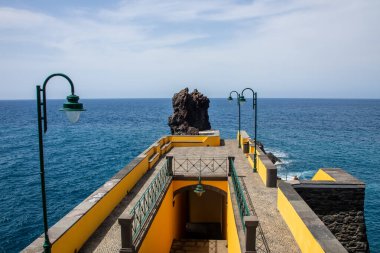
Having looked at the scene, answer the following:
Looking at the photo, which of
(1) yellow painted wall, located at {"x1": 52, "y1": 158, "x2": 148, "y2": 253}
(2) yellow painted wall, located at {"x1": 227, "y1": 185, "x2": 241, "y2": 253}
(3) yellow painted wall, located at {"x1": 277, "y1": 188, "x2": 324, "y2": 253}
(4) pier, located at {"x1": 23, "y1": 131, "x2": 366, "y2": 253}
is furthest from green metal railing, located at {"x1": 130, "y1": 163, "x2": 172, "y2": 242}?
(3) yellow painted wall, located at {"x1": 277, "y1": 188, "x2": 324, "y2": 253}

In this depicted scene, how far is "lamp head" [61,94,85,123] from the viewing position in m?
5.91

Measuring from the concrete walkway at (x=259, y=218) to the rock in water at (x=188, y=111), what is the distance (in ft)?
108

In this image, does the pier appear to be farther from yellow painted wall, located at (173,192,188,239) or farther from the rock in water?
the rock in water

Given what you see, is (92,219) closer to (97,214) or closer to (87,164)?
(97,214)

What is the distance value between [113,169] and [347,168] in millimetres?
29038

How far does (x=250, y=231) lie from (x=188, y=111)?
4344 cm

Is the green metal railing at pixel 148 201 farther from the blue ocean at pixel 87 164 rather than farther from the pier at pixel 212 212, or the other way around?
the blue ocean at pixel 87 164

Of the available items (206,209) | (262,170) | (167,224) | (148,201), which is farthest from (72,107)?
(206,209)

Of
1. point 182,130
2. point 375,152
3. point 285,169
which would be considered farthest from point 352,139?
point 182,130

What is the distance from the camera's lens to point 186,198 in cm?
1953

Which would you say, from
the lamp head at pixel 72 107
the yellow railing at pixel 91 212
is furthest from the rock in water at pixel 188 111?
the lamp head at pixel 72 107

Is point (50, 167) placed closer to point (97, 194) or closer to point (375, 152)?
point (97, 194)

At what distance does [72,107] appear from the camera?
592 centimetres

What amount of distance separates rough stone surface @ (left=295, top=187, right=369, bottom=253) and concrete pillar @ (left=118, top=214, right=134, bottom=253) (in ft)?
24.2
